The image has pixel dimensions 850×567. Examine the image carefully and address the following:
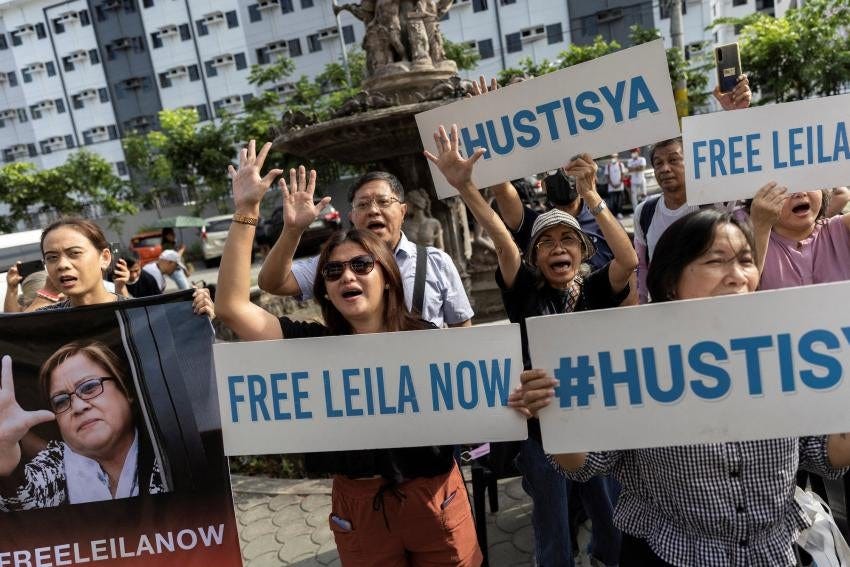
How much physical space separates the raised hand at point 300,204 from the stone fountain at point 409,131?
3.87m

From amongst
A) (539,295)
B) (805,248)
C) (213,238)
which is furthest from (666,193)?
(213,238)

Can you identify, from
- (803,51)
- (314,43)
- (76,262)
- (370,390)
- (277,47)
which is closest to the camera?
(370,390)

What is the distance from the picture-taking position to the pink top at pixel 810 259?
251 cm

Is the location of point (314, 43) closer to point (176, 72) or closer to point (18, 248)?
point (176, 72)

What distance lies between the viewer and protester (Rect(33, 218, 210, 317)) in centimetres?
246

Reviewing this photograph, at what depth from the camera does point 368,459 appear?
2.09 metres

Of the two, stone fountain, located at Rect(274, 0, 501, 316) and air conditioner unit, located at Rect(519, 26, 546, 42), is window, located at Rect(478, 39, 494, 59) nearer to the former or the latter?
air conditioner unit, located at Rect(519, 26, 546, 42)

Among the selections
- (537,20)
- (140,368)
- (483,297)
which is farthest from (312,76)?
(140,368)

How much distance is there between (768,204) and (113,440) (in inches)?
105

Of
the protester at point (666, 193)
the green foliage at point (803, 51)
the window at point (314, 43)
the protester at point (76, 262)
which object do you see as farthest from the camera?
the window at point (314, 43)

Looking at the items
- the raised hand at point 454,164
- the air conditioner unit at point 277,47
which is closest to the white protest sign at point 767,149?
the raised hand at point 454,164

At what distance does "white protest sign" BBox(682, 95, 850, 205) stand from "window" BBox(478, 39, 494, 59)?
36.9 meters

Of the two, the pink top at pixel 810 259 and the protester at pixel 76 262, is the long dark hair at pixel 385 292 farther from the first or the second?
the pink top at pixel 810 259

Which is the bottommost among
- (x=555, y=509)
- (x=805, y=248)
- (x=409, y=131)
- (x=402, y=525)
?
(x=555, y=509)
